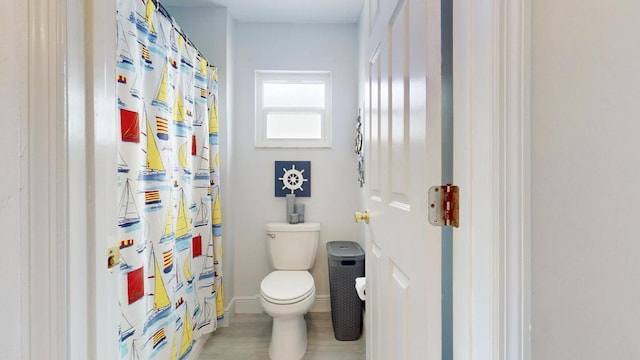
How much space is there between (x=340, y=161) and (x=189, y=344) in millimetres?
1621

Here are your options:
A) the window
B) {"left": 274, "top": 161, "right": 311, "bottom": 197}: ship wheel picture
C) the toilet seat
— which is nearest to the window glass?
the window

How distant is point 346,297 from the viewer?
2.06 metres

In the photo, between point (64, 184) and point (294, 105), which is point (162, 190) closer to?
point (64, 184)

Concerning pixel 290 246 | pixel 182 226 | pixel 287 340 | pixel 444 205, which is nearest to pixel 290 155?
pixel 290 246

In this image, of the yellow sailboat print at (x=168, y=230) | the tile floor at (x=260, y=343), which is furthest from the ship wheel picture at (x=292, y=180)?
the yellow sailboat print at (x=168, y=230)

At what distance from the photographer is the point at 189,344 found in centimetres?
161

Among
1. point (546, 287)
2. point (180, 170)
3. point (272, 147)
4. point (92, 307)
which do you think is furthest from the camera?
point (272, 147)

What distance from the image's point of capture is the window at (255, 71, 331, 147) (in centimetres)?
254

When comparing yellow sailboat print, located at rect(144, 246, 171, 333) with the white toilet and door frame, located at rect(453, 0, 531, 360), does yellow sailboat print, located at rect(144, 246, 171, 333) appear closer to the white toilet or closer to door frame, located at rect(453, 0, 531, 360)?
the white toilet

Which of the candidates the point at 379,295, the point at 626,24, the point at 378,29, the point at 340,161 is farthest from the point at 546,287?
the point at 340,161

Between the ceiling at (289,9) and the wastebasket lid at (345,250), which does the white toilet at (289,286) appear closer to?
the wastebasket lid at (345,250)

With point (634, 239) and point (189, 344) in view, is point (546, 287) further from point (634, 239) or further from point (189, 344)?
point (189, 344)

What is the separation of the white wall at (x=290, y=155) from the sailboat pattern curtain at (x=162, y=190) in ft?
1.65

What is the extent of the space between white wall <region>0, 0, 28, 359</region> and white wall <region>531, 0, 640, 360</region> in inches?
31.7
